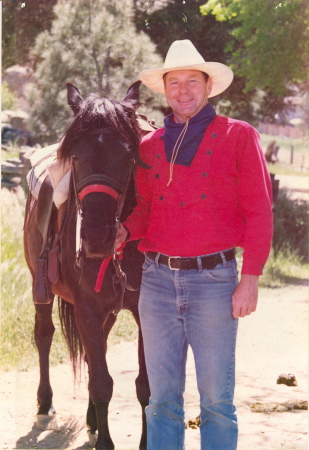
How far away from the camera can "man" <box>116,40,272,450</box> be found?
2.82 meters

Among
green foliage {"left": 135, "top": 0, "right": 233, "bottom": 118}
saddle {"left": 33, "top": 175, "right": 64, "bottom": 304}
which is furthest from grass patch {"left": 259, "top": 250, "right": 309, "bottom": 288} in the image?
saddle {"left": 33, "top": 175, "right": 64, "bottom": 304}

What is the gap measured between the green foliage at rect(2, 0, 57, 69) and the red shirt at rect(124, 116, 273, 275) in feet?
6.64

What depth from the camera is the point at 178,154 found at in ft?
9.62

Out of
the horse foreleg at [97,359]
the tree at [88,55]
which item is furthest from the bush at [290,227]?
the horse foreleg at [97,359]

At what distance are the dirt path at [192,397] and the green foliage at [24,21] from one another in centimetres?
259

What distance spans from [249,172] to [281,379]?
2.82 metres

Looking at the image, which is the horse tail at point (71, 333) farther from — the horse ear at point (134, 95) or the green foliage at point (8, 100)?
the green foliage at point (8, 100)

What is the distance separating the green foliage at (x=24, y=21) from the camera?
14.8ft

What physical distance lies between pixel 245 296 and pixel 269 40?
442cm

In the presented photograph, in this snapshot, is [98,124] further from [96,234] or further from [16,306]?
[16,306]

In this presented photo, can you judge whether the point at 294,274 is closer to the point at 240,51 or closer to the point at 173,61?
the point at 240,51

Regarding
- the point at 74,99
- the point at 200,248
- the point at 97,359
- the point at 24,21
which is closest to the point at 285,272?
the point at 24,21

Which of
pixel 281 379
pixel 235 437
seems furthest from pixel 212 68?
pixel 281 379

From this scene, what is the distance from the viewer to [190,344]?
289 centimetres
